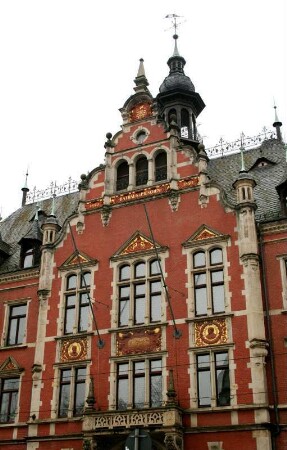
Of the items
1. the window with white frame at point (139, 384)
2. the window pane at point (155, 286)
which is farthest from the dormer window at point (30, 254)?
the window with white frame at point (139, 384)

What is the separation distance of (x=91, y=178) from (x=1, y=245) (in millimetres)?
7307

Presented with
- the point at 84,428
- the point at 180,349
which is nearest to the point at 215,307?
the point at 180,349

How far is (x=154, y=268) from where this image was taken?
92.5ft

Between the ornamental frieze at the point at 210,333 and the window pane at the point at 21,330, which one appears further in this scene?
the window pane at the point at 21,330

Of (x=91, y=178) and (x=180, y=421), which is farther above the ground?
(x=91, y=178)

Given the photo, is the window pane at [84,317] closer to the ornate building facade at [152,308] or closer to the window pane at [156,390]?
the ornate building facade at [152,308]

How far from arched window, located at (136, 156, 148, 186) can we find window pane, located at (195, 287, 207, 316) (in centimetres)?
691

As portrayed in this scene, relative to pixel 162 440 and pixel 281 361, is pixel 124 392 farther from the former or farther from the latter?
pixel 281 361

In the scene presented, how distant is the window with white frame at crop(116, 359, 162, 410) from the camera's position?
25500mm

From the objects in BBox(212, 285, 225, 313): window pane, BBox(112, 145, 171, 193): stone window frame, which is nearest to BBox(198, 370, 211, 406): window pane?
BBox(212, 285, 225, 313): window pane

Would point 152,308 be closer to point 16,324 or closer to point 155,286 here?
point 155,286

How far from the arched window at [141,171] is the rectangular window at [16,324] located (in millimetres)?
8821

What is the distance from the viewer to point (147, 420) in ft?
78.4

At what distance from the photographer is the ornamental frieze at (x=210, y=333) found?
25.2m
